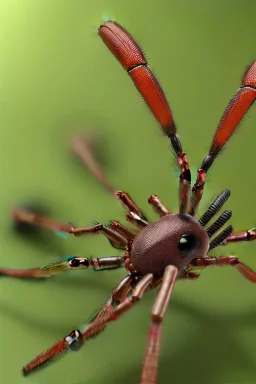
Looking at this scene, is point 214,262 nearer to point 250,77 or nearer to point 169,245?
point 169,245

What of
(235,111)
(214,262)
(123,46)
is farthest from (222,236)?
(123,46)

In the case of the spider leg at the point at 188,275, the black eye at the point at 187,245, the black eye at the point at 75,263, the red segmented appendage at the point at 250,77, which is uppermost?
the red segmented appendage at the point at 250,77

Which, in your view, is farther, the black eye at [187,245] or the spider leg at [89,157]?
the spider leg at [89,157]

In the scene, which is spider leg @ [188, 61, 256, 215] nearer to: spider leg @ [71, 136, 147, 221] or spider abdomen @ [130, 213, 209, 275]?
spider abdomen @ [130, 213, 209, 275]

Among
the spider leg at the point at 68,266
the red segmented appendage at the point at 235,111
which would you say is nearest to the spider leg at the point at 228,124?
the red segmented appendage at the point at 235,111

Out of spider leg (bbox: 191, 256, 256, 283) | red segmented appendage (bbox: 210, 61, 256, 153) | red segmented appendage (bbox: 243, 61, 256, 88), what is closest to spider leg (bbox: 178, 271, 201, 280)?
spider leg (bbox: 191, 256, 256, 283)

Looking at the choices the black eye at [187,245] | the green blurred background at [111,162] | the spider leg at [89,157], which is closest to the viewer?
the black eye at [187,245]

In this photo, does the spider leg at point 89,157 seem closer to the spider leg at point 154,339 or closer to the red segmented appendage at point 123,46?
the red segmented appendage at point 123,46
